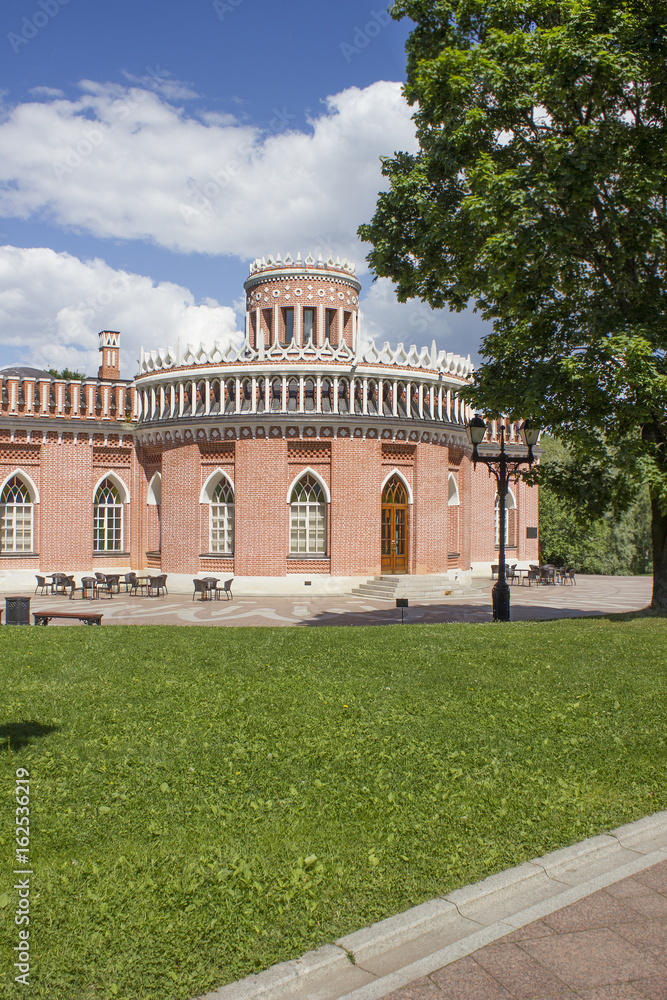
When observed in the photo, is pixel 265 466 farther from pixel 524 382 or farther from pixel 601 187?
pixel 601 187

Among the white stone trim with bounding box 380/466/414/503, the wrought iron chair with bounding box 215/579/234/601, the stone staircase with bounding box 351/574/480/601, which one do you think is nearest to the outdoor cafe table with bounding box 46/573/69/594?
the wrought iron chair with bounding box 215/579/234/601

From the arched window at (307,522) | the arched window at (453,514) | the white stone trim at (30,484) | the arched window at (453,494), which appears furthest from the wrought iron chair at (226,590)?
the arched window at (453,494)

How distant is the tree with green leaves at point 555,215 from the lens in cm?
1170

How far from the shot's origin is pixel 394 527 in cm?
2689

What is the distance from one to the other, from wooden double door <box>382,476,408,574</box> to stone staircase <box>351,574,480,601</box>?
762 millimetres

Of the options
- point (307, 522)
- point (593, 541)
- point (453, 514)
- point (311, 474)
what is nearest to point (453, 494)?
point (453, 514)

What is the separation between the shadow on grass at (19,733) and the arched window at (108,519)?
73.0 ft

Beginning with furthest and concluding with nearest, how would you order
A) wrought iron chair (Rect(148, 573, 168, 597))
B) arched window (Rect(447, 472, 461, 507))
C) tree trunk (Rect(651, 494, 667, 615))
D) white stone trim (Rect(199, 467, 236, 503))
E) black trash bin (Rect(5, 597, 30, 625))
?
arched window (Rect(447, 472, 461, 507)) < white stone trim (Rect(199, 467, 236, 503)) < wrought iron chair (Rect(148, 573, 168, 597)) < black trash bin (Rect(5, 597, 30, 625)) < tree trunk (Rect(651, 494, 667, 615))

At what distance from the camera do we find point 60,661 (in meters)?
10.5

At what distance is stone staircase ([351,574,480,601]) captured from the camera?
24.8 meters

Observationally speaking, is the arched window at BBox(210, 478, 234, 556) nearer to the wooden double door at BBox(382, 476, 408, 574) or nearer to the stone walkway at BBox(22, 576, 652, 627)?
the stone walkway at BBox(22, 576, 652, 627)

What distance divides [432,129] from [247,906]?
46.9 feet

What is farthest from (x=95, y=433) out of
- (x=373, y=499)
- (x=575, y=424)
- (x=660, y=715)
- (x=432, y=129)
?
(x=660, y=715)

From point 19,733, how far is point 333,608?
14889 millimetres
